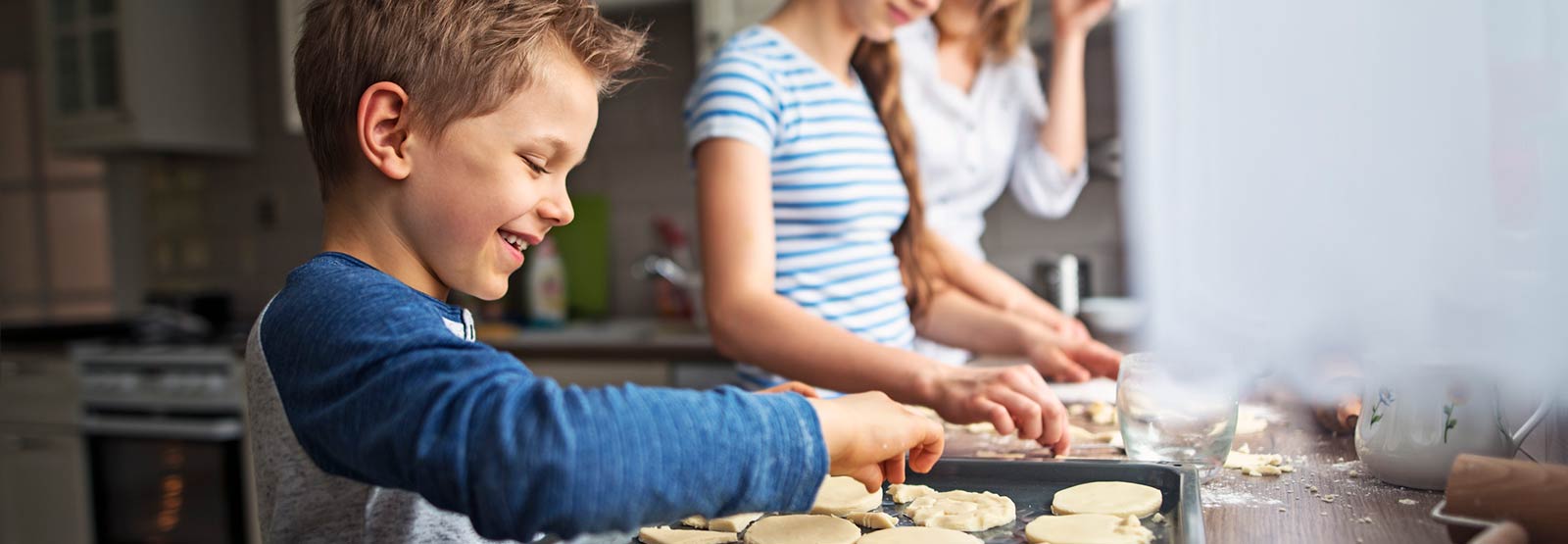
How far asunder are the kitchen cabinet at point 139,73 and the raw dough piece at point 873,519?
294 cm

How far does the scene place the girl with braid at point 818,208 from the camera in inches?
43.1

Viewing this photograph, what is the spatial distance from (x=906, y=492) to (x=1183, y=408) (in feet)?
0.71

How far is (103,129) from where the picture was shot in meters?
3.06

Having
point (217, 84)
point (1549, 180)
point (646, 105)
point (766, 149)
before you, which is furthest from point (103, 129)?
point (1549, 180)

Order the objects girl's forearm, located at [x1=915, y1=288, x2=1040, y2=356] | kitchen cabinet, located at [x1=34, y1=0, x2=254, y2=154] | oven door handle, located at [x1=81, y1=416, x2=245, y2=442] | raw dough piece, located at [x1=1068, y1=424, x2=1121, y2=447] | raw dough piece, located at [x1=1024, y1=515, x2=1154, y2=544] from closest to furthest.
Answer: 1. raw dough piece, located at [x1=1024, y1=515, x2=1154, y2=544]
2. raw dough piece, located at [x1=1068, y1=424, x2=1121, y2=447]
3. girl's forearm, located at [x1=915, y1=288, x2=1040, y2=356]
4. oven door handle, located at [x1=81, y1=416, x2=245, y2=442]
5. kitchen cabinet, located at [x1=34, y1=0, x2=254, y2=154]

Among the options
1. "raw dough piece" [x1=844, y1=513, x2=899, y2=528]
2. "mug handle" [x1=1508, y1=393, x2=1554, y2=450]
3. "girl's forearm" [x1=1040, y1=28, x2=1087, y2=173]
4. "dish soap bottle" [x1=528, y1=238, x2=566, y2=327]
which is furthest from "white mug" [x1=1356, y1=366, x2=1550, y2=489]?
"dish soap bottle" [x1=528, y1=238, x2=566, y2=327]

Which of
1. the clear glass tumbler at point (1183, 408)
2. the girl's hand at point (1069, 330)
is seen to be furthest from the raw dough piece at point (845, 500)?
the girl's hand at point (1069, 330)

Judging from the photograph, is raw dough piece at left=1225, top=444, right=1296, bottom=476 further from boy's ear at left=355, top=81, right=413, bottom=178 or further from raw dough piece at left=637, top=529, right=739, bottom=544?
boy's ear at left=355, top=81, right=413, bottom=178

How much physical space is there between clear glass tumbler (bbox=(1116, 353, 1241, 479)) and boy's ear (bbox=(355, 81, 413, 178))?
1.78 feet

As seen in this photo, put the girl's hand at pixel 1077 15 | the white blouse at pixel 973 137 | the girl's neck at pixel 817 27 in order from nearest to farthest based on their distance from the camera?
the girl's neck at pixel 817 27 → the white blouse at pixel 973 137 → the girl's hand at pixel 1077 15

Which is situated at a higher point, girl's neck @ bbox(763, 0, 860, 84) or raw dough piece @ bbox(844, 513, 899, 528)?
girl's neck @ bbox(763, 0, 860, 84)

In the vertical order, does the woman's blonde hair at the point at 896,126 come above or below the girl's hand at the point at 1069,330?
above

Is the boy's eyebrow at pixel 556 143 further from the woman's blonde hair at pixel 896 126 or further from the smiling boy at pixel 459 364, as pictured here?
the woman's blonde hair at pixel 896 126

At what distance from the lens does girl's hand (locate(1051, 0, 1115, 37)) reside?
2080 millimetres
